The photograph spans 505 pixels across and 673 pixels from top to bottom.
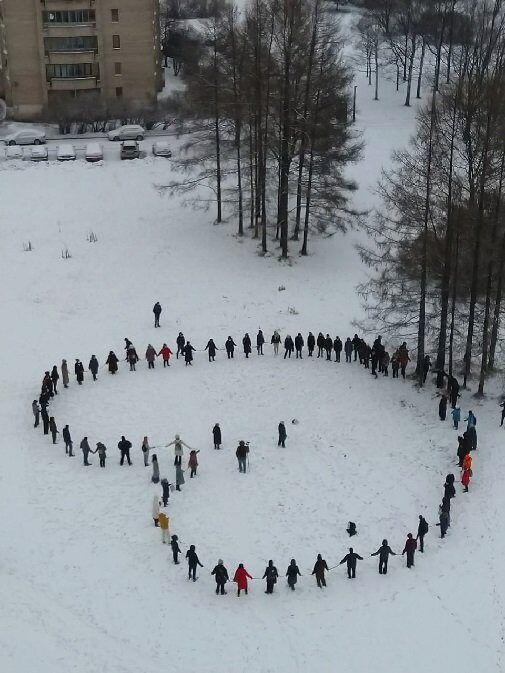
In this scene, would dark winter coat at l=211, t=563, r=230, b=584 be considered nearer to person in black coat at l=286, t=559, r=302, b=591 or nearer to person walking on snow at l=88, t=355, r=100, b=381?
person in black coat at l=286, t=559, r=302, b=591

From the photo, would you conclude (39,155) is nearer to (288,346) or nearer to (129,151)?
(129,151)

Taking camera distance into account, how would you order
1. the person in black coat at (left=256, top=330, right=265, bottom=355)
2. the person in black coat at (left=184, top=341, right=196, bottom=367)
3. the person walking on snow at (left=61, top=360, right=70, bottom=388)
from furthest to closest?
the person in black coat at (left=256, top=330, right=265, bottom=355) < the person in black coat at (left=184, top=341, right=196, bottom=367) < the person walking on snow at (left=61, top=360, right=70, bottom=388)

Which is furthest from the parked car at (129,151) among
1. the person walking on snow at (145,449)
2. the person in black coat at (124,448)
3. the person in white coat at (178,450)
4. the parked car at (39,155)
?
the person in white coat at (178,450)

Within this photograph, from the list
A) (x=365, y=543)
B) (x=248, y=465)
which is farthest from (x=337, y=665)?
(x=248, y=465)

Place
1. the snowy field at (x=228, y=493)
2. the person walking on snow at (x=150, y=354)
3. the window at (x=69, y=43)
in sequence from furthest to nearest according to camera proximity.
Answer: the window at (x=69, y=43) → the person walking on snow at (x=150, y=354) → the snowy field at (x=228, y=493)

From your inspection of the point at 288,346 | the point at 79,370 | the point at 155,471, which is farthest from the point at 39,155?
the point at 155,471

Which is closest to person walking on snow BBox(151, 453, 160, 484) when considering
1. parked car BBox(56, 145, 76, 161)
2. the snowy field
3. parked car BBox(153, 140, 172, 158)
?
the snowy field

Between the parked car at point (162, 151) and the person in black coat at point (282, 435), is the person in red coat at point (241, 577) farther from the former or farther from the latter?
the parked car at point (162, 151)
